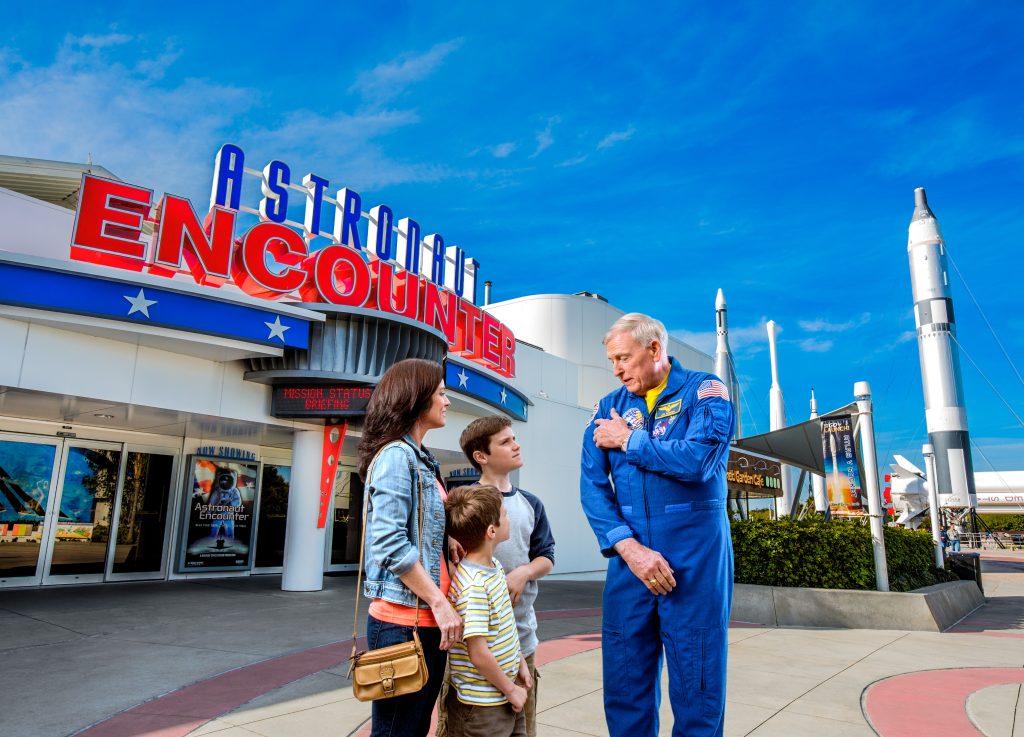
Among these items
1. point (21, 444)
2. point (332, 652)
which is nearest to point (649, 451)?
point (332, 652)

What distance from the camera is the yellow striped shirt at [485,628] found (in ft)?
7.45

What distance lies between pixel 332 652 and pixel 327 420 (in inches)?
194

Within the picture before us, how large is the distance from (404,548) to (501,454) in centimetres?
108

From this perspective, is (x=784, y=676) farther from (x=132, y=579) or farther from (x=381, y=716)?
(x=132, y=579)

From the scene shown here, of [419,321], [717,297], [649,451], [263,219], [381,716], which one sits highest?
[717,297]

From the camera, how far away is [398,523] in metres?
2.05

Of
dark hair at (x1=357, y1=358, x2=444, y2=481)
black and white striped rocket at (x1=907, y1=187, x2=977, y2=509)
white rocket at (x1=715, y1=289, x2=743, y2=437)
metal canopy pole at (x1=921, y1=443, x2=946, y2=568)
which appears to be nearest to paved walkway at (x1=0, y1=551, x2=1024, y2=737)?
dark hair at (x1=357, y1=358, x2=444, y2=481)

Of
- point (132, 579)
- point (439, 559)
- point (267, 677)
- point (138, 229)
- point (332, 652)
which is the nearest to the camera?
point (439, 559)

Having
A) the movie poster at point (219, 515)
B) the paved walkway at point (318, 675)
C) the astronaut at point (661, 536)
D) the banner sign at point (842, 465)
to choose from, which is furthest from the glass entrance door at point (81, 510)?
the banner sign at point (842, 465)

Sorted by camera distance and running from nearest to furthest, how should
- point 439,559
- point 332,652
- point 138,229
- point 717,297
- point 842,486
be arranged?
point 439,559 < point 332,652 < point 138,229 < point 842,486 < point 717,297

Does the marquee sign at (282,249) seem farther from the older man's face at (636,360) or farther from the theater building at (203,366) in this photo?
the older man's face at (636,360)

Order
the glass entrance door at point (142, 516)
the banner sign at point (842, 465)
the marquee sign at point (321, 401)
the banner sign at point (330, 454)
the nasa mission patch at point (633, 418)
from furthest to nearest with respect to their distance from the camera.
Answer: the glass entrance door at point (142, 516) < the banner sign at point (330, 454) < the marquee sign at point (321, 401) < the banner sign at point (842, 465) < the nasa mission patch at point (633, 418)

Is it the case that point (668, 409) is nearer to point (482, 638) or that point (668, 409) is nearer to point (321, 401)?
point (482, 638)

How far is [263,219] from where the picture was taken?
10.3 metres
